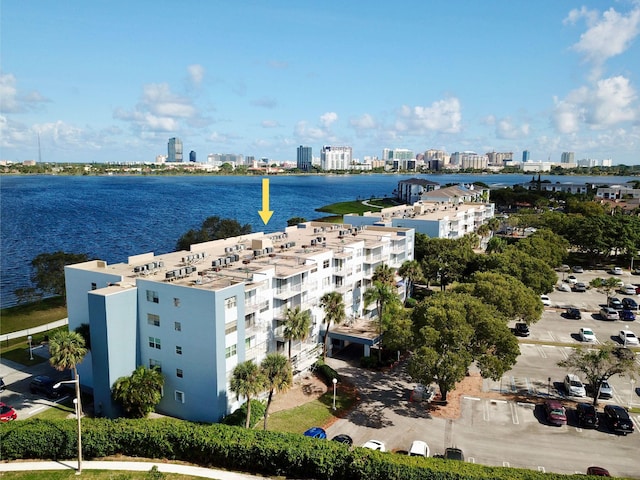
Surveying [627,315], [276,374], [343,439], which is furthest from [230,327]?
[627,315]

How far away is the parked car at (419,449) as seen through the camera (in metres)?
31.8

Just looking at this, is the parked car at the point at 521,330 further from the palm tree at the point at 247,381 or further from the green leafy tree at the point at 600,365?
the palm tree at the point at 247,381

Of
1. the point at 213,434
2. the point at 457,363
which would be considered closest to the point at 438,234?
the point at 457,363

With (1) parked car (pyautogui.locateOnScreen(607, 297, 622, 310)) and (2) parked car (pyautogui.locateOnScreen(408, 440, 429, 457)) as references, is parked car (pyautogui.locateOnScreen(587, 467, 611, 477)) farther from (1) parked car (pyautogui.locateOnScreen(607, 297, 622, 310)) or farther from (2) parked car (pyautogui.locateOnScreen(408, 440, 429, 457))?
(1) parked car (pyautogui.locateOnScreen(607, 297, 622, 310))

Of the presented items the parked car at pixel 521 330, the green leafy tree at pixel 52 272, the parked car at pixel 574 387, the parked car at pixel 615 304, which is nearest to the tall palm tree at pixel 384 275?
the parked car at pixel 521 330

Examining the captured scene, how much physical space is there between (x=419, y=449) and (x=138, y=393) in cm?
2141

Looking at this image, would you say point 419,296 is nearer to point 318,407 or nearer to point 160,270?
point 318,407

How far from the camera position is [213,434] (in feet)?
99.9

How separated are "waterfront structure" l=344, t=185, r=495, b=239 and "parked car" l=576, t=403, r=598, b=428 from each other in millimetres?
45675

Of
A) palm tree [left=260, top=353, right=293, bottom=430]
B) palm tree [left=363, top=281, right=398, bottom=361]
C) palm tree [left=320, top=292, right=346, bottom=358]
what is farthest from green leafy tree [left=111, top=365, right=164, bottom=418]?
palm tree [left=363, top=281, right=398, bottom=361]

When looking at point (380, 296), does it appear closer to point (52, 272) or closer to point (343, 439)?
point (343, 439)

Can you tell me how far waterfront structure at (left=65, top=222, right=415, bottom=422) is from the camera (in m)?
36.1

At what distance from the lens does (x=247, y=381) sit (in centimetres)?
3325

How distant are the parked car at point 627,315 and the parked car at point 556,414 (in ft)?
106
